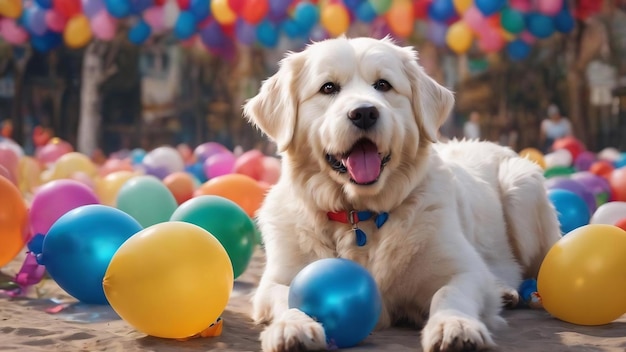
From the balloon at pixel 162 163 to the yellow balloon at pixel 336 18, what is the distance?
3483 millimetres

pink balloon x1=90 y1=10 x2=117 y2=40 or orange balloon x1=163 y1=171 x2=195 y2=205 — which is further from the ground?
pink balloon x1=90 y1=10 x2=117 y2=40

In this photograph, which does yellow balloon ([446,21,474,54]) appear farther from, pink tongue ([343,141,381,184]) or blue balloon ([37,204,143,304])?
pink tongue ([343,141,381,184])

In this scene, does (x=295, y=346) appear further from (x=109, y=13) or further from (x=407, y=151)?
(x=109, y=13)

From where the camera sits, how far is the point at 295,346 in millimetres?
3182

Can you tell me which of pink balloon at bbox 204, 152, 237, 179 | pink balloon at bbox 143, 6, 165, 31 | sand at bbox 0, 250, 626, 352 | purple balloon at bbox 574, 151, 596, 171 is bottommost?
sand at bbox 0, 250, 626, 352

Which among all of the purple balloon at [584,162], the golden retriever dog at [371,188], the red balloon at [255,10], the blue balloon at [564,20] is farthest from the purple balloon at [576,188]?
the red balloon at [255,10]

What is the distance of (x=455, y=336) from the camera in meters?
3.17

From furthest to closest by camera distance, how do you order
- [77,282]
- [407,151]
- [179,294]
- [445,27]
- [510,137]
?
→ [510,137]
[445,27]
[77,282]
[407,151]
[179,294]

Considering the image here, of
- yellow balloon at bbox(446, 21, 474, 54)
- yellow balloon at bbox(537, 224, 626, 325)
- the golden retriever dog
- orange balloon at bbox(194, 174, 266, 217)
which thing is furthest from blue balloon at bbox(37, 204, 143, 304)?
yellow balloon at bbox(446, 21, 474, 54)

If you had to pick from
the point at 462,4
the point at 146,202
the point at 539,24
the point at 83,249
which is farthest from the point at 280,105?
the point at 539,24

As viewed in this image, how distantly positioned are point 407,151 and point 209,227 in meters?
1.91

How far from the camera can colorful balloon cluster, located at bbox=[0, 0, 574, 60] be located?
12.6 m

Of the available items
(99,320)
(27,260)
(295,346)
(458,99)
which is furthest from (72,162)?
(458,99)

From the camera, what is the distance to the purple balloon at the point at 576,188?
308 inches
